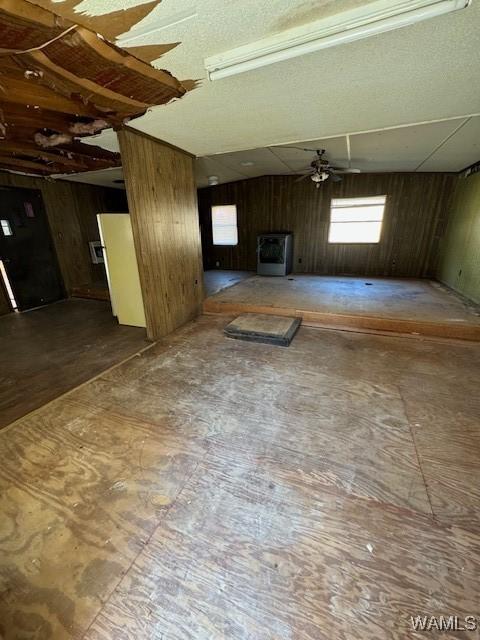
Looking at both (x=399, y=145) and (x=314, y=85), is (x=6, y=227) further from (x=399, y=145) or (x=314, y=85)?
(x=399, y=145)

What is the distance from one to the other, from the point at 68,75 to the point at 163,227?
1728 millimetres

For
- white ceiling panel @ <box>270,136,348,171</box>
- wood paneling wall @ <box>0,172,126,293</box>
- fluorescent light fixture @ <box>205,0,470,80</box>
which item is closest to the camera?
fluorescent light fixture @ <box>205,0,470,80</box>

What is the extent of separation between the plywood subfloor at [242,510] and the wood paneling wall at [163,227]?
1.37 m

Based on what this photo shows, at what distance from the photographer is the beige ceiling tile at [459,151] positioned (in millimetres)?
3090

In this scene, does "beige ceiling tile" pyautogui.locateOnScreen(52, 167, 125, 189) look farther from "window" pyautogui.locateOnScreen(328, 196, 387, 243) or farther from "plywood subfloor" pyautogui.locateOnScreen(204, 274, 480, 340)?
"window" pyautogui.locateOnScreen(328, 196, 387, 243)

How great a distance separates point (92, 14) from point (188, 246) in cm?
272

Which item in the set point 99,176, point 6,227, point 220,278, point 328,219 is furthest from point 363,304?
point 6,227

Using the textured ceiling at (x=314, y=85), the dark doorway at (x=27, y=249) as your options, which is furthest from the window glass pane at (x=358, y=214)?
the dark doorway at (x=27, y=249)

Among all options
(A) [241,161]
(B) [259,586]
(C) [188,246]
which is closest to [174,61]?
(C) [188,246]

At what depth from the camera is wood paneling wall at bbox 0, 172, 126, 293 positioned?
5.27 meters

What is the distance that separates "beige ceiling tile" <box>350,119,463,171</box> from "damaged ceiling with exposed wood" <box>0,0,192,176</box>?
107 inches

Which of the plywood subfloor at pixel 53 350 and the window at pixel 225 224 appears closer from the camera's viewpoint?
the plywood subfloor at pixel 53 350

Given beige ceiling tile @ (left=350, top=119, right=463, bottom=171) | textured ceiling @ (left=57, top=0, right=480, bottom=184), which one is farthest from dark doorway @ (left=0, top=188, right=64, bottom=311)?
beige ceiling tile @ (left=350, top=119, right=463, bottom=171)

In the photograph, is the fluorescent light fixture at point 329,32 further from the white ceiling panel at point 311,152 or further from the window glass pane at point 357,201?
the window glass pane at point 357,201
